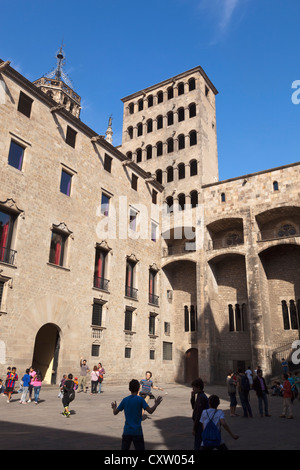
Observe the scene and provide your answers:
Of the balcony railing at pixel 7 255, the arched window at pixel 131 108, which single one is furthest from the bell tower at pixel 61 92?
the balcony railing at pixel 7 255

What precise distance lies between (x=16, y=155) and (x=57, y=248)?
5.81 metres

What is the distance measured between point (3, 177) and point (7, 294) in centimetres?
608

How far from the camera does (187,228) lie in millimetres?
32594

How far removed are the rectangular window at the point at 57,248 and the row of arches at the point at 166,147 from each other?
18.3m

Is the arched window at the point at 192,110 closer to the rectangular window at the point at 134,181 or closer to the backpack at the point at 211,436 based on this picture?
the rectangular window at the point at 134,181

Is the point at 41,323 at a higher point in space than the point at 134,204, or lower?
lower

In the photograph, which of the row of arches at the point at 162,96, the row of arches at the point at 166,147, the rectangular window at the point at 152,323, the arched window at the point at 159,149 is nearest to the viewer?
the rectangular window at the point at 152,323

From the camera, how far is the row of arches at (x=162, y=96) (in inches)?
1512

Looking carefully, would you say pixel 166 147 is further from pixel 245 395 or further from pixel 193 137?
pixel 245 395

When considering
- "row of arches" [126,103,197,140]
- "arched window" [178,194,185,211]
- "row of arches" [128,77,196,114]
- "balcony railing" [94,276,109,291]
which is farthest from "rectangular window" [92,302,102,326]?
"row of arches" [128,77,196,114]

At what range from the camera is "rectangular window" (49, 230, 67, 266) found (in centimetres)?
2148

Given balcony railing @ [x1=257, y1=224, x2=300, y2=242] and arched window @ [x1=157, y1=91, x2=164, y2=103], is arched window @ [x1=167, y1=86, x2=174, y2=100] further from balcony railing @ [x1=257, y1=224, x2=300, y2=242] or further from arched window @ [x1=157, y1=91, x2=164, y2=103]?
balcony railing @ [x1=257, y1=224, x2=300, y2=242]

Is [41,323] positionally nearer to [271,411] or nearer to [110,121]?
[271,411]

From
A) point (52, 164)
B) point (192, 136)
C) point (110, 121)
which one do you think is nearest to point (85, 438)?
point (52, 164)
